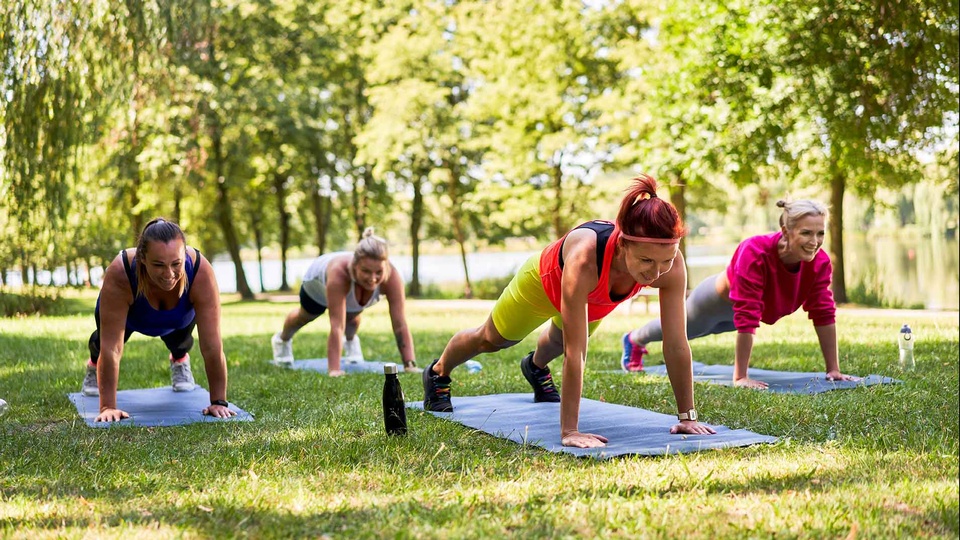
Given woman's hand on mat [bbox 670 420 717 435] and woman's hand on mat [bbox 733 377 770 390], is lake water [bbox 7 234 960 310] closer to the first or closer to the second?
woman's hand on mat [bbox 733 377 770 390]

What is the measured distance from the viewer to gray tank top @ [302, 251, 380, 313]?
8.58 metres

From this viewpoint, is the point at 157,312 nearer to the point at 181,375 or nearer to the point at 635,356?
the point at 181,375

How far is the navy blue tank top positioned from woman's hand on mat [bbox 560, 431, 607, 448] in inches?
104

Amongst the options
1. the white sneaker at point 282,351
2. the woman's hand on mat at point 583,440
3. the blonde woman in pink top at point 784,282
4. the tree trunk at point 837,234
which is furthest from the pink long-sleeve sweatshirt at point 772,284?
the tree trunk at point 837,234

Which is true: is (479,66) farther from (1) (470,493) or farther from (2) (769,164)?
(1) (470,493)

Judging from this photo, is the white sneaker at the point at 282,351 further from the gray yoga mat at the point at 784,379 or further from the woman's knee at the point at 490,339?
the woman's knee at the point at 490,339

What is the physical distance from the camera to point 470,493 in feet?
11.6

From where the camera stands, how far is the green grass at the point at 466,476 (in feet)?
10.2

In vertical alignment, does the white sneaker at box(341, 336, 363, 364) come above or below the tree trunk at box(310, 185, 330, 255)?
below

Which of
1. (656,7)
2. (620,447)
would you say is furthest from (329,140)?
(620,447)

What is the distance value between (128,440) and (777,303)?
15.6ft

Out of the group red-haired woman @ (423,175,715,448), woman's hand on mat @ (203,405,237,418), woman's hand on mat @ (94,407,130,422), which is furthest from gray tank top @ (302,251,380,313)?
red-haired woman @ (423,175,715,448)

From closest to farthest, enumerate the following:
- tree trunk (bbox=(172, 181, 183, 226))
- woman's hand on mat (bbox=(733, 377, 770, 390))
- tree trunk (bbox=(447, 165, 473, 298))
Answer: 1. woman's hand on mat (bbox=(733, 377, 770, 390))
2. tree trunk (bbox=(172, 181, 183, 226))
3. tree trunk (bbox=(447, 165, 473, 298))

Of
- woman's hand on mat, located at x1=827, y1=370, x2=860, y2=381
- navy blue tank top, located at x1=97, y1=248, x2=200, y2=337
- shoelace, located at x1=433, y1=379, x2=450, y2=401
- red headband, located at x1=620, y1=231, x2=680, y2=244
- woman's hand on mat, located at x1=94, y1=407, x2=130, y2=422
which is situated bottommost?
woman's hand on mat, located at x1=827, y1=370, x2=860, y2=381
